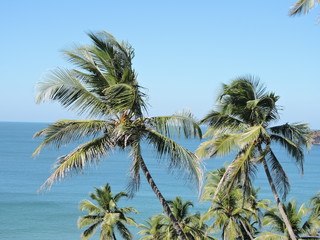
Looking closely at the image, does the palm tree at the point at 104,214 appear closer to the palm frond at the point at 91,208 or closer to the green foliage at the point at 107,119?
the palm frond at the point at 91,208

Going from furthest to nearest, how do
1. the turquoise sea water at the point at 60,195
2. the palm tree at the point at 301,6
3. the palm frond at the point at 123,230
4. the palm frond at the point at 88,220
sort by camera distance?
the turquoise sea water at the point at 60,195, the palm frond at the point at 123,230, the palm frond at the point at 88,220, the palm tree at the point at 301,6

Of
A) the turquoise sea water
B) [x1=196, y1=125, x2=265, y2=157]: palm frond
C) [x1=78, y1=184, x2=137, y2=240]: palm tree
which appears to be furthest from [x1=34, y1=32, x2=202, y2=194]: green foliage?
the turquoise sea water

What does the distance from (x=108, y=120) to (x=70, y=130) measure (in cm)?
98

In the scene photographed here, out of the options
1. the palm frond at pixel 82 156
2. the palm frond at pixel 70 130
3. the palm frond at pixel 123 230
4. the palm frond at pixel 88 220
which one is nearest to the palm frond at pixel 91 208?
the palm frond at pixel 88 220

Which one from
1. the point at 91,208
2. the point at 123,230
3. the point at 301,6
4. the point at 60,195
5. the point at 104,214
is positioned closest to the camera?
the point at 301,6

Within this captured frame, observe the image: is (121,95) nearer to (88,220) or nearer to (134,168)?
(134,168)

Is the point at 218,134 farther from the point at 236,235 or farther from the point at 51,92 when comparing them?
the point at 236,235

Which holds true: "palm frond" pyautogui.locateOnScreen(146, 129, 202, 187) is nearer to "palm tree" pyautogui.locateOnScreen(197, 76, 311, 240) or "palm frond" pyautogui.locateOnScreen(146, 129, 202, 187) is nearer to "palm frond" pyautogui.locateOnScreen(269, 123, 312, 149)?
"palm tree" pyautogui.locateOnScreen(197, 76, 311, 240)

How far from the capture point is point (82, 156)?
12148 millimetres

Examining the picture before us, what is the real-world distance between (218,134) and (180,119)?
4126mm

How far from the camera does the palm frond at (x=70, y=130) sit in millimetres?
12312

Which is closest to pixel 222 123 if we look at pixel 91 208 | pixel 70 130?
pixel 70 130

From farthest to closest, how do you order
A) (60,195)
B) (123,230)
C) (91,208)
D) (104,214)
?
(60,195), (123,230), (104,214), (91,208)

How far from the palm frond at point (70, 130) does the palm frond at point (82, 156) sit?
0.28m
